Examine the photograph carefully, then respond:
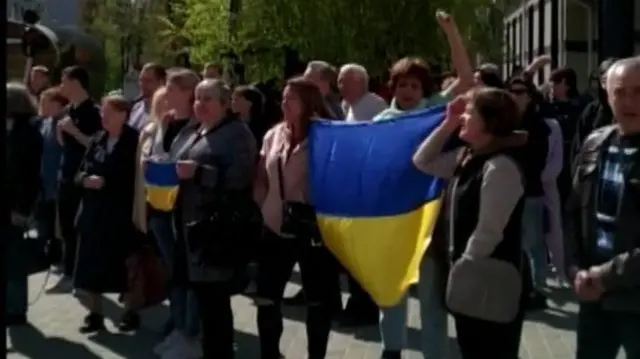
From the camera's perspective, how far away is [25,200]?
10336 millimetres

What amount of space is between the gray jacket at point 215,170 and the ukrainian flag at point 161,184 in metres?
0.55

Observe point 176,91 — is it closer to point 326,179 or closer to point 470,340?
point 326,179

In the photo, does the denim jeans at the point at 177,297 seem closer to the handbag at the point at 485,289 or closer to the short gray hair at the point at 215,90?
the short gray hair at the point at 215,90

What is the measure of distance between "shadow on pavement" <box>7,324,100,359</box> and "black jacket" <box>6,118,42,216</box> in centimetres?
91

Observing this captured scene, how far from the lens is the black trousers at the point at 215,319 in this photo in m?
8.48

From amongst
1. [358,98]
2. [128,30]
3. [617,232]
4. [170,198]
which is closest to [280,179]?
[170,198]

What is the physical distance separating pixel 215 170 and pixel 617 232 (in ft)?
10.3

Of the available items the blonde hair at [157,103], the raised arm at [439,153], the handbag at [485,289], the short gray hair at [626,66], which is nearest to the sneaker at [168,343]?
the blonde hair at [157,103]

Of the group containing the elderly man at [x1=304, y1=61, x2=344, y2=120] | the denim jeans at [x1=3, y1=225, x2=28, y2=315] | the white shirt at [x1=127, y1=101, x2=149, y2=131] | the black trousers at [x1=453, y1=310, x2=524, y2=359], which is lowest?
the denim jeans at [x1=3, y1=225, x2=28, y2=315]

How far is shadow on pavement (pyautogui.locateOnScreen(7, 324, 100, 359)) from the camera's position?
382 inches

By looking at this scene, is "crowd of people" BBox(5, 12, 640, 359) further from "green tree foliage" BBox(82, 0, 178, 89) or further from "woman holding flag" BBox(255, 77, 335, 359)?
"green tree foliage" BBox(82, 0, 178, 89)

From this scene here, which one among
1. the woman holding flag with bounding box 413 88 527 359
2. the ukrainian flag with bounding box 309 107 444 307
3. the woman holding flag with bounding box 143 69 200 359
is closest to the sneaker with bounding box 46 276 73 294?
the woman holding flag with bounding box 143 69 200 359

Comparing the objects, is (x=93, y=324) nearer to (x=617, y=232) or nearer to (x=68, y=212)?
(x=68, y=212)

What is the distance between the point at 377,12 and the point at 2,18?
2026 cm
